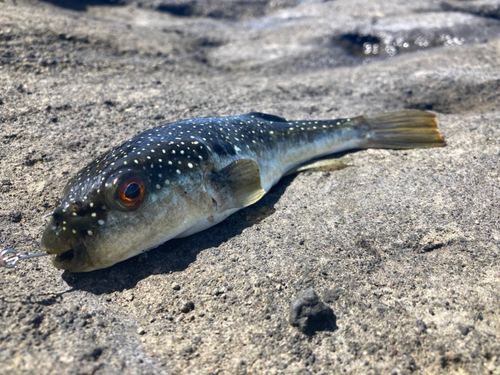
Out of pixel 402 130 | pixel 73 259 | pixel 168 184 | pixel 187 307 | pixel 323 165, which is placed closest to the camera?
pixel 187 307

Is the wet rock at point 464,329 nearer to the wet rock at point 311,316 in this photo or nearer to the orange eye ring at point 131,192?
the wet rock at point 311,316

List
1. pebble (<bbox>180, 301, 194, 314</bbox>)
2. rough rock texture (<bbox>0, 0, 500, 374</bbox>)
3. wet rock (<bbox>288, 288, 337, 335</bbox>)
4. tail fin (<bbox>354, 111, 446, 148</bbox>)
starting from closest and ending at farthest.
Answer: rough rock texture (<bbox>0, 0, 500, 374</bbox>) < wet rock (<bbox>288, 288, 337, 335</bbox>) < pebble (<bbox>180, 301, 194, 314</bbox>) < tail fin (<bbox>354, 111, 446, 148</bbox>)

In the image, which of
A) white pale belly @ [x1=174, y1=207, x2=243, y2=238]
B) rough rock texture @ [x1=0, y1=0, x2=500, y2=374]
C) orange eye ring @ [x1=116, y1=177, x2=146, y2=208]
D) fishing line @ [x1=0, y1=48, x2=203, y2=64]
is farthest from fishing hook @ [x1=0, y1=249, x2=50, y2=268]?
fishing line @ [x1=0, y1=48, x2=203, y2=64]

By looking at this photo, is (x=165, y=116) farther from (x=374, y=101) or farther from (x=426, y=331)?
(x=426, y=331)

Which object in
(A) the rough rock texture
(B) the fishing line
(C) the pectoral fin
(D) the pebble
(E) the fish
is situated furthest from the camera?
(B) the fishing line

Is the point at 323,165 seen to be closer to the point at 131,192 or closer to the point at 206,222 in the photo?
the point at 206,222

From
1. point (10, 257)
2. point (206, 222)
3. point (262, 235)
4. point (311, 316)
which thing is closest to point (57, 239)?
point (10, 257)

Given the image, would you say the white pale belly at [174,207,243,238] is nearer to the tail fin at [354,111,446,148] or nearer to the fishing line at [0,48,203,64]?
the tail fin at [354,111,446,148]
